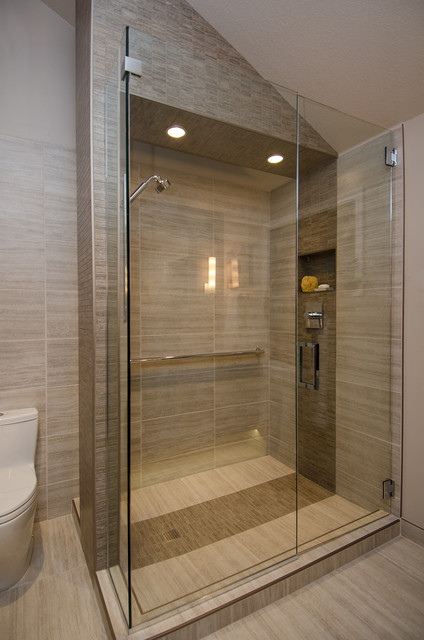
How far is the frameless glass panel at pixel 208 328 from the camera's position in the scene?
4.44 feet

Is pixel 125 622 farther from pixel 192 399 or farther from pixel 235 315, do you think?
pixel 235 315

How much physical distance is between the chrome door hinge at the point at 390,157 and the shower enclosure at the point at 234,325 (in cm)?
3

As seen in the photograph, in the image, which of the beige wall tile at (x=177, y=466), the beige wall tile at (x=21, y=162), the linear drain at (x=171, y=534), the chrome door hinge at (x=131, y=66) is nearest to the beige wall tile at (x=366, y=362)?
the beige wall tile at (x=177, y=466)

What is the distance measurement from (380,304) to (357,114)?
111cm

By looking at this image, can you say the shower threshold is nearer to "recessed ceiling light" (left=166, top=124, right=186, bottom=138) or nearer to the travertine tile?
the travertine tile

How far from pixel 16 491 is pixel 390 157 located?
2.57 m

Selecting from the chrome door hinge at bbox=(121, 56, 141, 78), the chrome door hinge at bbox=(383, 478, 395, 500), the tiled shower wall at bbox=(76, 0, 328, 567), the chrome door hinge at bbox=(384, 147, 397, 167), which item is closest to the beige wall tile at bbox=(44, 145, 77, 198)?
the tiled shower wall at bbox=(76, 0, 328, 567)

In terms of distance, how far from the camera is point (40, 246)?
2.03 meters

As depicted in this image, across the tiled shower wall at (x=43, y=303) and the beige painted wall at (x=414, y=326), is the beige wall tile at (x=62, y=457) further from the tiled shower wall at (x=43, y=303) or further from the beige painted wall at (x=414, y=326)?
the beige painted wall at (x=414, y=326)

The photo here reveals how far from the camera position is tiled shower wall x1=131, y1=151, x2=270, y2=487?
1438 mm

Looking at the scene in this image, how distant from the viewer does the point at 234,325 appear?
5.70 ft

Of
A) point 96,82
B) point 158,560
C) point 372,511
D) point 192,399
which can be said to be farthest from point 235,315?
point 372,511

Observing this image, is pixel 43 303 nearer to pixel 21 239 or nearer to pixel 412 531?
pixel 21 239

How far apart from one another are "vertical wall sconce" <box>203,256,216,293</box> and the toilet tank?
1223 mm
